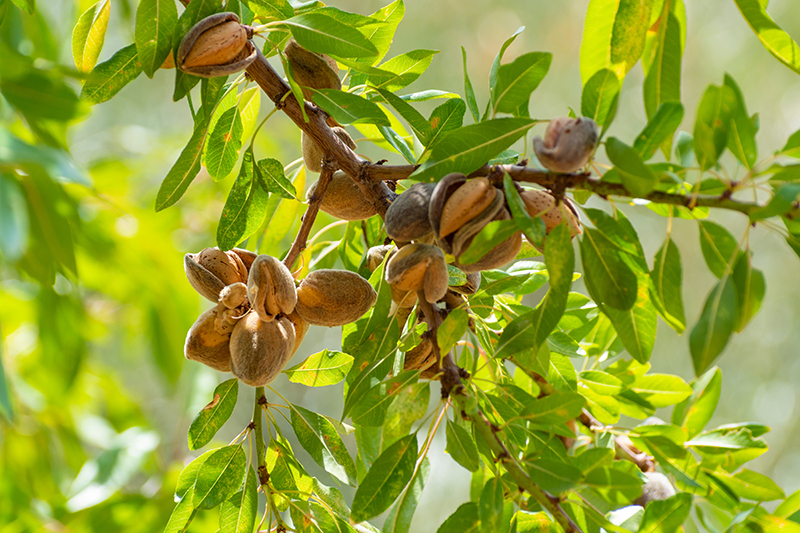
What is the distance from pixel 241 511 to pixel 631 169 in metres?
0.45

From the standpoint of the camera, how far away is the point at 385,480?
49 cm

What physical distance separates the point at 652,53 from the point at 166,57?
16.2 inches

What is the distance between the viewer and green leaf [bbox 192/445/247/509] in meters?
0.56

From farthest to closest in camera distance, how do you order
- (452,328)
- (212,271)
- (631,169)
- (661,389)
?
(661,389), (212,271), (452,328), (631,169)

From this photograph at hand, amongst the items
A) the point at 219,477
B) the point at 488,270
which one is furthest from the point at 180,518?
the point at 488,270

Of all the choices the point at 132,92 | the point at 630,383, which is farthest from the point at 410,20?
the point at 630,383

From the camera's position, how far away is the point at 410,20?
3.04 m

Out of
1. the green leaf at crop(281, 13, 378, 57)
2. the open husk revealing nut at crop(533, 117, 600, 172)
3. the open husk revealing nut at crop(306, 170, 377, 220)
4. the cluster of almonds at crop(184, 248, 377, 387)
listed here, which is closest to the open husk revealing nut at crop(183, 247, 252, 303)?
the cluster of almonds at crop(184, 248, 377, 387)

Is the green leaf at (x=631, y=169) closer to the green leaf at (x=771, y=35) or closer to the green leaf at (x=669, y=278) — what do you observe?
the green leaf at (x=669, y=278)

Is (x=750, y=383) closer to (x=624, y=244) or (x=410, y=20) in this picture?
(x=410, y=20)

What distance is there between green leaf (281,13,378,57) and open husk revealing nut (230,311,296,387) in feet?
0.81

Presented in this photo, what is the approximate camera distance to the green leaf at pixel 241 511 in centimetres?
56

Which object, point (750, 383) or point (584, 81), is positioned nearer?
point (584, 81)

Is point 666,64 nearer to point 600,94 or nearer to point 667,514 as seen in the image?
point 600,94
